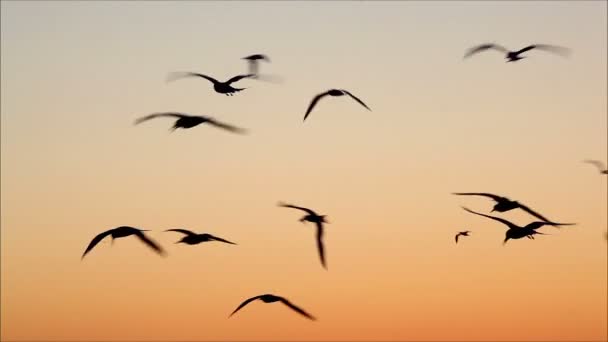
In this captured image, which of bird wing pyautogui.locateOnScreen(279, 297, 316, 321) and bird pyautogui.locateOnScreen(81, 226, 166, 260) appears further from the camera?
bird pyautogui.locateOnScreen(81, 226, 166, 260)

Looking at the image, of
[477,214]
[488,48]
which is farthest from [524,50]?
[477,214]

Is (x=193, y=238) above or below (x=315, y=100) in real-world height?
below

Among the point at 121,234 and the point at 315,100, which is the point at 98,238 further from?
the point at 315,100

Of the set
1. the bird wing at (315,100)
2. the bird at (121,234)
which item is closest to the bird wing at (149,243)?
the bird at (121,234)

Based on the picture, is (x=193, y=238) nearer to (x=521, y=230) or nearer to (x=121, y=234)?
(x=121, y=234)

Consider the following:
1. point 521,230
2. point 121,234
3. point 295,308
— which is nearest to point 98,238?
point 121,234

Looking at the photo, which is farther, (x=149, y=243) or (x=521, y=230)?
(x=521, y=230)

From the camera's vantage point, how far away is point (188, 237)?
45281mm

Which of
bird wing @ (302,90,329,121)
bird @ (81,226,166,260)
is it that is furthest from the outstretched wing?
bird wing @ (302,90,329,121)

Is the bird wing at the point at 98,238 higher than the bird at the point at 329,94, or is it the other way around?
the bird at the point at 329,94

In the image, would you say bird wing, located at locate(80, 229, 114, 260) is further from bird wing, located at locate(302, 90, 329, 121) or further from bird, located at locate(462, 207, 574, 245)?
bird, located at locate(462, 207, 574, 245)

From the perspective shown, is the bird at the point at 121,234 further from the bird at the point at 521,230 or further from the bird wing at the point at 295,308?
the bird at the point at 521,230

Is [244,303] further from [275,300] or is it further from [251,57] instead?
[251,57]

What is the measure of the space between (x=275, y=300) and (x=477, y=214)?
7.95 meters
